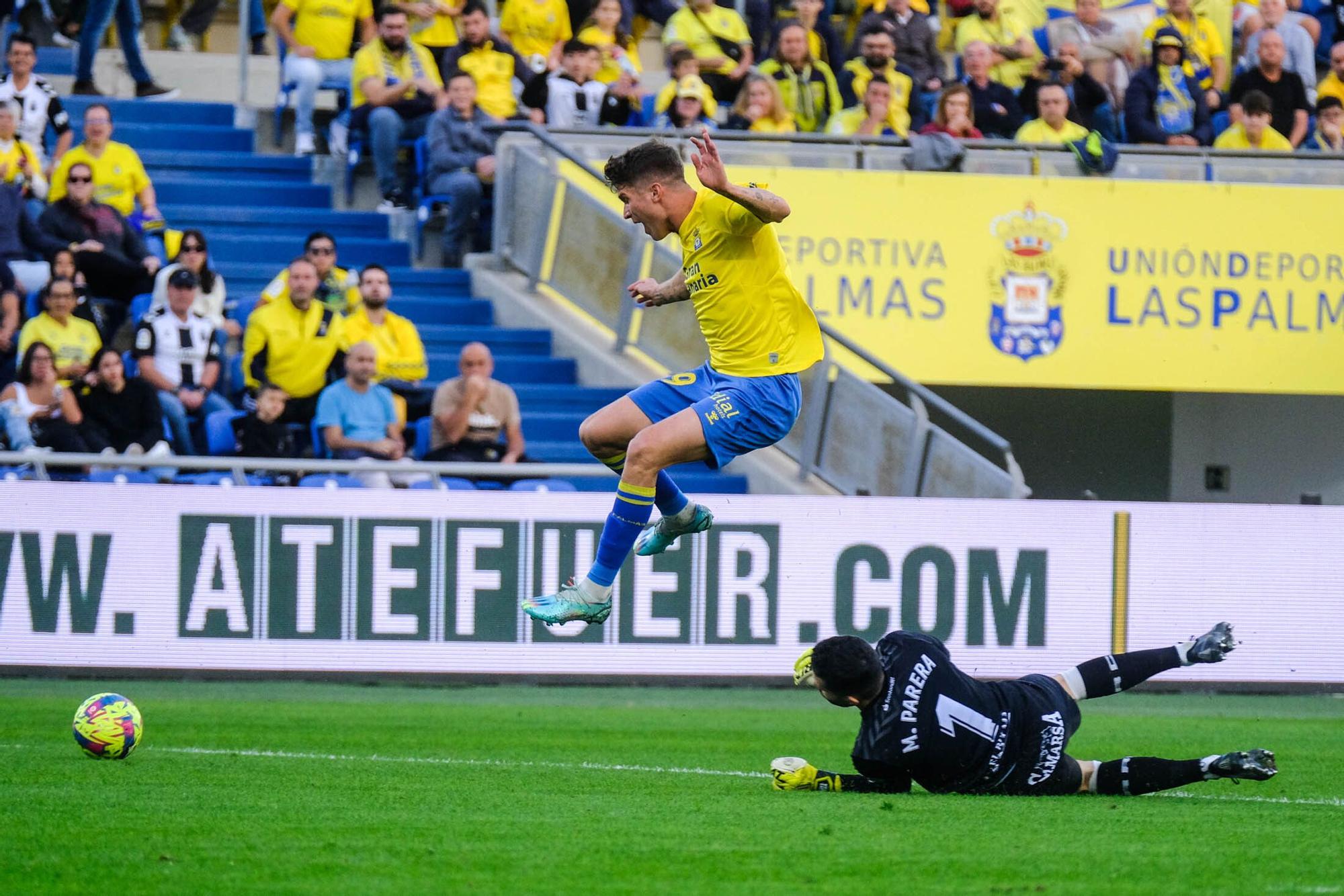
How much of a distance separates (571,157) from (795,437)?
9.40ft

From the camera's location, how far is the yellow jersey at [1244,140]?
16.8 metres

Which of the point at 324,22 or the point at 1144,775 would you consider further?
the point at 324,22

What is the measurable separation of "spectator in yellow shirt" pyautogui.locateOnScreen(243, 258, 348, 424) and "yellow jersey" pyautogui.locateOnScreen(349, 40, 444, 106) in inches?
108

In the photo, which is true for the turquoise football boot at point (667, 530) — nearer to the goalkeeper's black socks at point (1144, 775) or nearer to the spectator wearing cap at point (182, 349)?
the goalkeeper's black socks at point (1144, 775)

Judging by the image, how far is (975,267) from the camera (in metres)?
15.7

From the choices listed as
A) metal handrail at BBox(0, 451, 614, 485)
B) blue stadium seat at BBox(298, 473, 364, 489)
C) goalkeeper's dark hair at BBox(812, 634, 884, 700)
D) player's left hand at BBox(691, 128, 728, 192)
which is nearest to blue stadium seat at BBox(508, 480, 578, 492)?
metal handrail at BBox(0, 451, 614, 485)

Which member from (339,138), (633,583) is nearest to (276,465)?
(633,583)

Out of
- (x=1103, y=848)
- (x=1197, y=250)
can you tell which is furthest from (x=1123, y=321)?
(x=1103, y=848)

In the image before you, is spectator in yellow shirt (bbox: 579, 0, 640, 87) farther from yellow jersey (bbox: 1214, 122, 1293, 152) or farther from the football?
the football

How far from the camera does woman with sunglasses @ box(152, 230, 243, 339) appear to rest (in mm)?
13633

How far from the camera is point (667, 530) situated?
8086mm

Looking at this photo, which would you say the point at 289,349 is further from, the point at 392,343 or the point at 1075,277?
the point at 1075,277

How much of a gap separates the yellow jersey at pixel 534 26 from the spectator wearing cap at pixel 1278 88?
6.21 m

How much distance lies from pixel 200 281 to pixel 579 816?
807 centimetres
